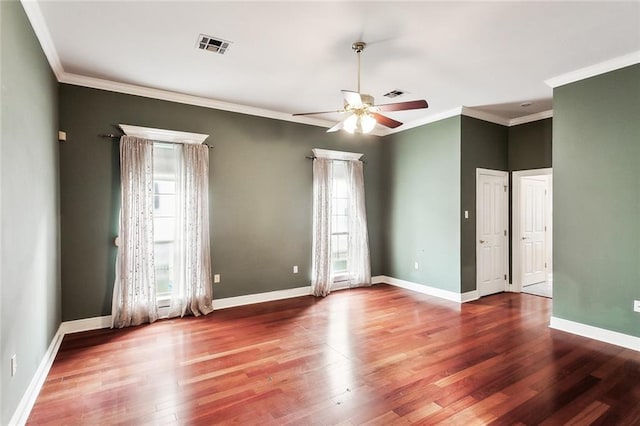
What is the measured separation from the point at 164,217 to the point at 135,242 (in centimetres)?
50

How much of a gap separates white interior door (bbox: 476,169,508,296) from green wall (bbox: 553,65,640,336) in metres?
1.44

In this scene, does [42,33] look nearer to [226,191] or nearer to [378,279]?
[226,191]

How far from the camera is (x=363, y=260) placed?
20.0 ft

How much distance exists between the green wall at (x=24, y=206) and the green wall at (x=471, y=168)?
517 cm

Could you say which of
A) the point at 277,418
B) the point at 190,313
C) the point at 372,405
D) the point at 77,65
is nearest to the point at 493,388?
the point at 372,405

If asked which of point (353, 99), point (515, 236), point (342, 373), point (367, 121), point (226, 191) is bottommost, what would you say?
point (342, 373)

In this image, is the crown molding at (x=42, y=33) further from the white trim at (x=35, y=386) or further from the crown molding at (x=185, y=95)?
the white trim at (x=35, y=386)

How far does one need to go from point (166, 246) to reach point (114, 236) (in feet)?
2.03

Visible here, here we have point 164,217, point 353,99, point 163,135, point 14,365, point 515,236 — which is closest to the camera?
point 14,365

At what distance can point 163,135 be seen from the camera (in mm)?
4309

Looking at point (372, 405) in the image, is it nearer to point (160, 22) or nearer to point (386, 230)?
point (160, 22)

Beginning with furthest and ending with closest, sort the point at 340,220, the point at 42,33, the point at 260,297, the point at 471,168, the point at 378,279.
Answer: the point at 378,279
the point at 340,220
the point at 471,168
the point at 260,297
the point at 42,33

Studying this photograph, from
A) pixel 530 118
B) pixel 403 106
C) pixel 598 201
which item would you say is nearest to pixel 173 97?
pixel 403 106

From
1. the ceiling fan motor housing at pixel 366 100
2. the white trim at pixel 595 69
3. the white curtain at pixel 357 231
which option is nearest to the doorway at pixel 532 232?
the white trim at pixel 595 69
